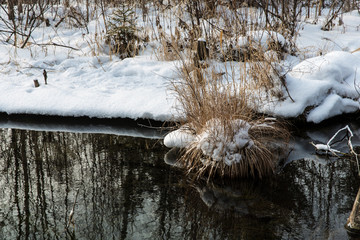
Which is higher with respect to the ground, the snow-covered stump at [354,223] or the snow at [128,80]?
the snow at [128,80]

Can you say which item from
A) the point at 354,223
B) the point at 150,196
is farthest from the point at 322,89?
the point at 150,196

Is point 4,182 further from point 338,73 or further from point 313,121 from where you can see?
point 338,73

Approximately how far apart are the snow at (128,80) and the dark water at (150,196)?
0.61 metres

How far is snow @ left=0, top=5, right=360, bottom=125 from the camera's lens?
5.23 metres

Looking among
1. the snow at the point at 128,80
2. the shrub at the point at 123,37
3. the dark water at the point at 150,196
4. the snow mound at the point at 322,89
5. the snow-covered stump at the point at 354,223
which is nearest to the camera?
the snow-covered stump at the point at 354,223

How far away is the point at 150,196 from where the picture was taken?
12.1 ft

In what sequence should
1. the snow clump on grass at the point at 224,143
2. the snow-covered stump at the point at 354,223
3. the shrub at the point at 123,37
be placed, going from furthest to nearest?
the shrub at the point at 123,37 → the snow clump on grass at the point at 224,143 → the snow-covered stump at the point at 354,223

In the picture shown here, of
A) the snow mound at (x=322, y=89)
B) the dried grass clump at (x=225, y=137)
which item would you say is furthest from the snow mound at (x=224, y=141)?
the snow mound at (x=322, y=89)

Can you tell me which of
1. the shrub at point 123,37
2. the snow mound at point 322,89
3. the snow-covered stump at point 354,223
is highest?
the shrub at point 123,37

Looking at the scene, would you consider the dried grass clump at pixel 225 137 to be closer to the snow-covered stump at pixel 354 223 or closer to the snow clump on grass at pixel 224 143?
the snow clump on grass at pixel 224 143

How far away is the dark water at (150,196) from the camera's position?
10.3 ft

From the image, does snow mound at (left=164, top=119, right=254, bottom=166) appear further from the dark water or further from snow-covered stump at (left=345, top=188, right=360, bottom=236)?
snow-covered stump at (left=345, top=188, right=360, bottom=236)

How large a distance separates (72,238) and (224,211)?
125cm

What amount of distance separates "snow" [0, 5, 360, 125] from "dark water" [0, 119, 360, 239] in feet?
1.99
